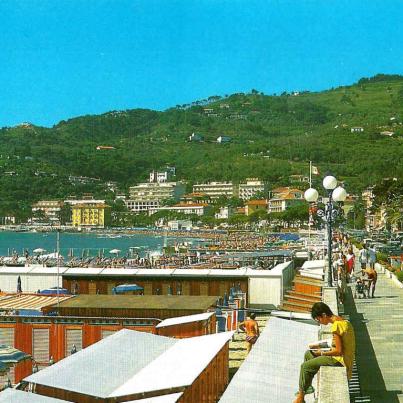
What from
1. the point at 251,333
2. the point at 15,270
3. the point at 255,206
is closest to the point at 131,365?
the point at 251,333

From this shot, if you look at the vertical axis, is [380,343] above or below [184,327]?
below

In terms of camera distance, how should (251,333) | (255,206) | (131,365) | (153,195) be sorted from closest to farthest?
(131,365) < (251,333) < (255,206) < (153,195)

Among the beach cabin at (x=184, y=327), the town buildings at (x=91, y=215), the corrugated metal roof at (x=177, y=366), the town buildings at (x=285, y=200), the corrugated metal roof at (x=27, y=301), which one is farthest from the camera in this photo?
the town buildings at (x=91, y=215)

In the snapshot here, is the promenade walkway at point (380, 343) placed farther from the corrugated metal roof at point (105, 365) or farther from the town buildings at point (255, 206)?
the town buildings at point (255, 206)

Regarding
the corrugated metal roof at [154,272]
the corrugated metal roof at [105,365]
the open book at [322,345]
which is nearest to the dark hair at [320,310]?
the open book at [322,345]

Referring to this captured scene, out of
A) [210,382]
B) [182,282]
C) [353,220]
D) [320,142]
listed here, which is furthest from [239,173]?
[210,382]

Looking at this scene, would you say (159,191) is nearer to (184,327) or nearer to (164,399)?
(184,327)

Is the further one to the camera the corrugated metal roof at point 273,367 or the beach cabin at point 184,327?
the beach cabin at point 184,327

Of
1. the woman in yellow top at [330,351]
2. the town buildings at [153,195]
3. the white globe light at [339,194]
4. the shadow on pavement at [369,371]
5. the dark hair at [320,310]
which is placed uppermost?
the town buildings at [153,195]
